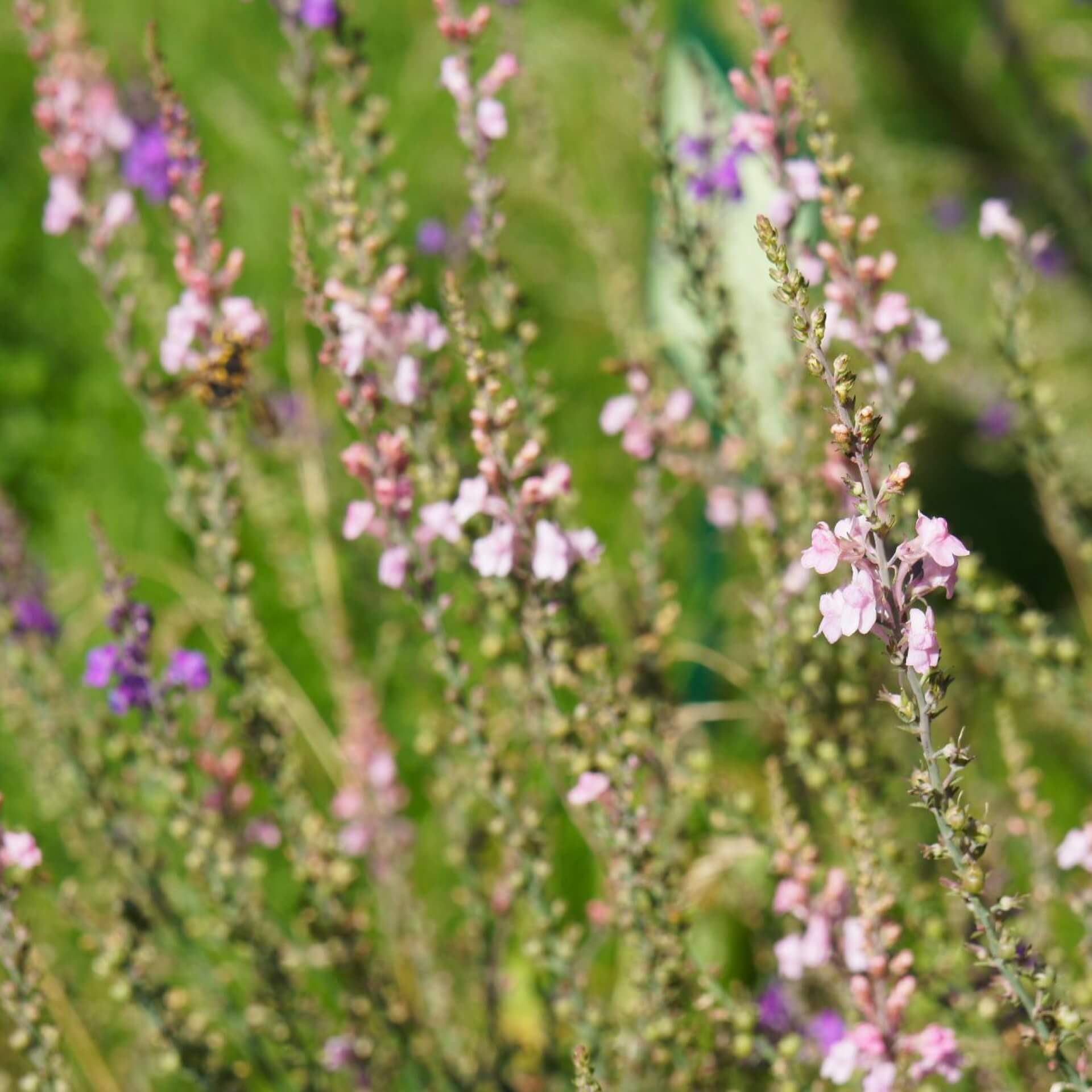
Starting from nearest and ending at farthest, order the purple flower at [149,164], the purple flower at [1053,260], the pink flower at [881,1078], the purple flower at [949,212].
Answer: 1. the pink flower at [881,1078]
2. the purple flower at [149,164]
3. the purple flower at [1053,260]
4. the purple flower at [949,212]

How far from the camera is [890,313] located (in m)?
1.43

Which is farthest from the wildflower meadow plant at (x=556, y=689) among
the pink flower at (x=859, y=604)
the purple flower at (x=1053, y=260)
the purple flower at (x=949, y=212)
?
the purple flower at (x=949, y=212)

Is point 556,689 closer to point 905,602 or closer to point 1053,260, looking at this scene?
point 905,602

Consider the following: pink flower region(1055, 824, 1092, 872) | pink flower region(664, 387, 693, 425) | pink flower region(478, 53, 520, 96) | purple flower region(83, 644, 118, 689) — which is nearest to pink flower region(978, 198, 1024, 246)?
pink flower region(664, 387, 693, 425)

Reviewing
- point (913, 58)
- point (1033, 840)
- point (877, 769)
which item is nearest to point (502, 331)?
Result: point (877, 769)

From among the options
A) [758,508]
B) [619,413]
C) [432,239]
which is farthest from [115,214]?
[432,239]

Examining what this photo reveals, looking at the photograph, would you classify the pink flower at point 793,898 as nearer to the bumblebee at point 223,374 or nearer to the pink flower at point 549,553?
the pink flower at point 549,553

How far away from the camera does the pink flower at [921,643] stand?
99 cm

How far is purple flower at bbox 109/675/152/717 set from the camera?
162 centimetres

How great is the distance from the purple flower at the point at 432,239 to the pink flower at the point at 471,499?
2.12 meters

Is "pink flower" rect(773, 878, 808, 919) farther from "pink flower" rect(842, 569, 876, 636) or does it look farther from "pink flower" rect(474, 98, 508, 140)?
"pink flower" rect(474, 98, 508, 140)

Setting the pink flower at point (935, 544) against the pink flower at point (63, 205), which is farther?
the pink flower at point (63, 205)

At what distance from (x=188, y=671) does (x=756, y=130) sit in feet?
3.00

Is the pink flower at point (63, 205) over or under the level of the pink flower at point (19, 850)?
over
